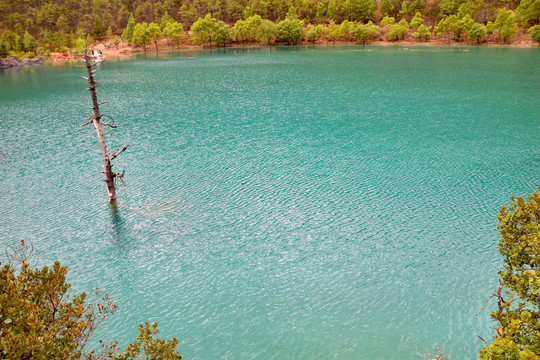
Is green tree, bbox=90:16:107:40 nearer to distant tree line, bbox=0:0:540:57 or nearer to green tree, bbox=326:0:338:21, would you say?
distant tree line, bbox=0:0:540:57

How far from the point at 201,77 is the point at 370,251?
231 feet

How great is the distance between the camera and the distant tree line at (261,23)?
141 metres

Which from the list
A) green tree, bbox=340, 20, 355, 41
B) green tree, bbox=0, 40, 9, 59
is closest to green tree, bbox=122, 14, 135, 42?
green tree, bbox=0, 40, 9, 59

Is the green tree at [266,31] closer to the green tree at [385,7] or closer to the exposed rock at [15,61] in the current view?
the green tree at [385,7]

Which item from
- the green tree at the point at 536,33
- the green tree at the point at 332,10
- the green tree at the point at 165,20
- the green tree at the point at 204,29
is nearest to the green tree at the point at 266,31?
the green tree at the point at 204,29

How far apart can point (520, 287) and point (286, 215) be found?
54.9 feet

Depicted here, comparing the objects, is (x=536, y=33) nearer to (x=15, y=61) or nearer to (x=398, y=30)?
(x=398, y=30)

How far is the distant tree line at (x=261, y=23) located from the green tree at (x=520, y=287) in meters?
149

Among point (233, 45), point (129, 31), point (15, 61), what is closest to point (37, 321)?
point (15, 61)

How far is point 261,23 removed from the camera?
161250 millimetres

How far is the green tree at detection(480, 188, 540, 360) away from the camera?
7668 millimetres

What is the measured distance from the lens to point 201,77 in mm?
82438

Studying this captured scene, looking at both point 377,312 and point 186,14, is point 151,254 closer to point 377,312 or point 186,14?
point 377,312

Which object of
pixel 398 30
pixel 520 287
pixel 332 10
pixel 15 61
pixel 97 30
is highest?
pixel 332 10
